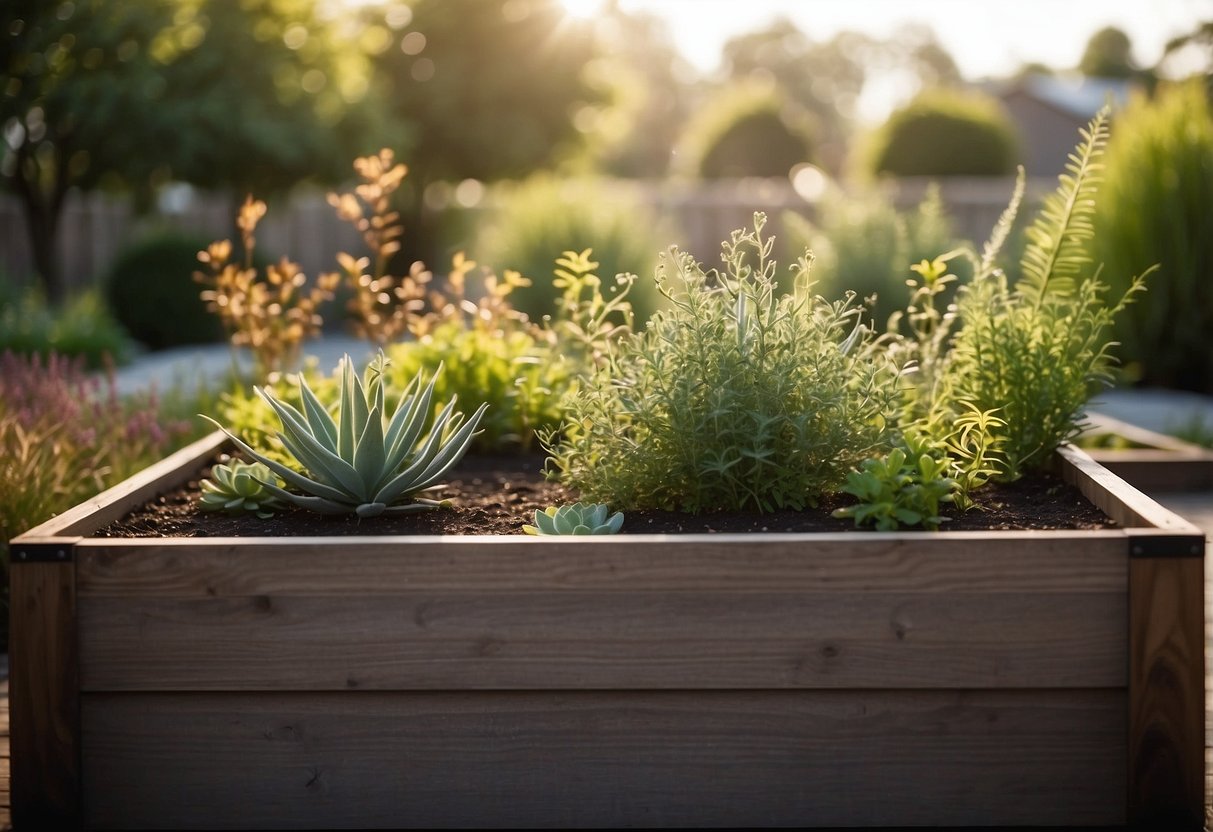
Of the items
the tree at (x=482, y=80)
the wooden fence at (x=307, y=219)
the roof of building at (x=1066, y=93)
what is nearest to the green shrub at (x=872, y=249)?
the wooden fence at (x=307, y=219)

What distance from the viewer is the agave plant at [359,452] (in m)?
2.62

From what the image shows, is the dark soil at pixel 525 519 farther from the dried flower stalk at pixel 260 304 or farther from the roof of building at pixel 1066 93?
the roof of building at pixel 1066 93

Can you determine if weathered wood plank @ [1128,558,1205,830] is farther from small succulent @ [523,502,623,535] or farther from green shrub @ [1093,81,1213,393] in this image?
green shrub @ [1093,81,1213,393]

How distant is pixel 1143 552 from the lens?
2.11 meters

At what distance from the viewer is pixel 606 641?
7.03 feet

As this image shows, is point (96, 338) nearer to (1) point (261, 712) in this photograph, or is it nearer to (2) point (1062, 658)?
(1) point (261, 712)

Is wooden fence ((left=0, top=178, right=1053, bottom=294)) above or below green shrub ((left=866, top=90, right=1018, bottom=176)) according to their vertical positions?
below

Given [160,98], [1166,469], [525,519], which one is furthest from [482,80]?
[525,519]

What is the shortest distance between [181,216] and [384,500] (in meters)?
15.4

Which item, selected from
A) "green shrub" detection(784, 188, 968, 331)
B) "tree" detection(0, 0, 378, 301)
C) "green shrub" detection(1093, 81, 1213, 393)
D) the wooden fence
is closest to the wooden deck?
"green shrub" detection(784, 188, 968, 331)

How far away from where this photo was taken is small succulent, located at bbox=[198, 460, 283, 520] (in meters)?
2.79

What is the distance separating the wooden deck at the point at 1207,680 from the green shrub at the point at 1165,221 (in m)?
3.57

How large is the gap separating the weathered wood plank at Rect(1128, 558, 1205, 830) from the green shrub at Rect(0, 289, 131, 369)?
8228mm

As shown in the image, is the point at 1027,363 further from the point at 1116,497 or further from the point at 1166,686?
A: the point at 1166,686
